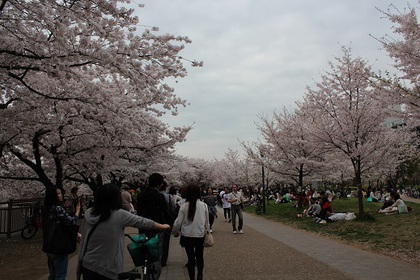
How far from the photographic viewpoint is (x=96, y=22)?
7461 mm

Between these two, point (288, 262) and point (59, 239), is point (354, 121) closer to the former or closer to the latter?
point (288, 262)

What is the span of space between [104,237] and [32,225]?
444 inches

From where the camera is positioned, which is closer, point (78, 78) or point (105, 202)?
point (105, 202)

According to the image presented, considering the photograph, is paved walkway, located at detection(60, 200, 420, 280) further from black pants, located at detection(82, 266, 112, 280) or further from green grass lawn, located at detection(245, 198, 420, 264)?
black pants, located at detection(82, 266, 112, 280)

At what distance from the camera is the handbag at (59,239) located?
14.2ft

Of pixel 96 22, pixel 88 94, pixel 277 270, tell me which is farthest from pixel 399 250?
pixel 88 94

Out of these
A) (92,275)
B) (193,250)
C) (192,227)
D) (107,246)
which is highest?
(107,246)

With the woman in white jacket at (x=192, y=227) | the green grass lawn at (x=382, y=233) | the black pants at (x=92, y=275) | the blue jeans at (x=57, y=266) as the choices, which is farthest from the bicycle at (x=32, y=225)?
the black pants at (x=92, y=275)

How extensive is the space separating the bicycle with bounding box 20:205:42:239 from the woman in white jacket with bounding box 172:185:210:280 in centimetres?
938

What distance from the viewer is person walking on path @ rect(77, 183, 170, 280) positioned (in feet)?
A: 11.2

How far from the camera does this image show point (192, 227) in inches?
225

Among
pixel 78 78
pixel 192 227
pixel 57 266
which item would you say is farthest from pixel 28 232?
pixel 57 266

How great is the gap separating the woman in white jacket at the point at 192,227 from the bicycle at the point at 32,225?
938cm

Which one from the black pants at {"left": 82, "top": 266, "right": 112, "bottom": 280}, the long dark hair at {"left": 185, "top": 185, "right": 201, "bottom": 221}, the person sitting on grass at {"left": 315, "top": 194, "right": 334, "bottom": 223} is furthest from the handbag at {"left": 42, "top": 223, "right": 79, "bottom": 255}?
the person sitting on grass at {"left": 315, "top": 194, "right": 334, "bottom": 223}
